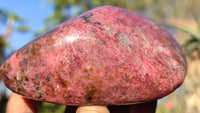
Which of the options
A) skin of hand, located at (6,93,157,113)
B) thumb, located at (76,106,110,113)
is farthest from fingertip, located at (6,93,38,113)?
thumb, located at (76,106,110,113)

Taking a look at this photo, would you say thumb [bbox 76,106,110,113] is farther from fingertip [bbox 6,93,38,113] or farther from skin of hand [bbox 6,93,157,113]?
fingertip [bbox 6,93,38,113]

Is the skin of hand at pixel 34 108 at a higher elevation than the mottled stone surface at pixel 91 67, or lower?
lower

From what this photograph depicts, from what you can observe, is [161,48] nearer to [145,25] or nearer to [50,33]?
[145,25]

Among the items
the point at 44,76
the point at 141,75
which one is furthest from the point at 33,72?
the point at 141,75

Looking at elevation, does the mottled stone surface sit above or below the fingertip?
above

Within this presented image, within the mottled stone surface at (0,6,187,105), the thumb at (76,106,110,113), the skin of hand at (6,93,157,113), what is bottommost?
the skin of hand at (6,93,157,113)

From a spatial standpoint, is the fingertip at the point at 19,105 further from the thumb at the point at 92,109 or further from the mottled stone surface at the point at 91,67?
the thumb at the point at 92,109

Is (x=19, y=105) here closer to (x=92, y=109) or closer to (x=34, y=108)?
(x=34, y=108)

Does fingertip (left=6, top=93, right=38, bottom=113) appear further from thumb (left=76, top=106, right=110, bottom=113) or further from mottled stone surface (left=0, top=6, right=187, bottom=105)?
thumb (left=76, top=106, right=110, bottom=113)

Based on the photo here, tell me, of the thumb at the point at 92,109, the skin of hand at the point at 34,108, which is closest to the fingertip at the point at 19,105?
the skin of hand at the point at 34,108
